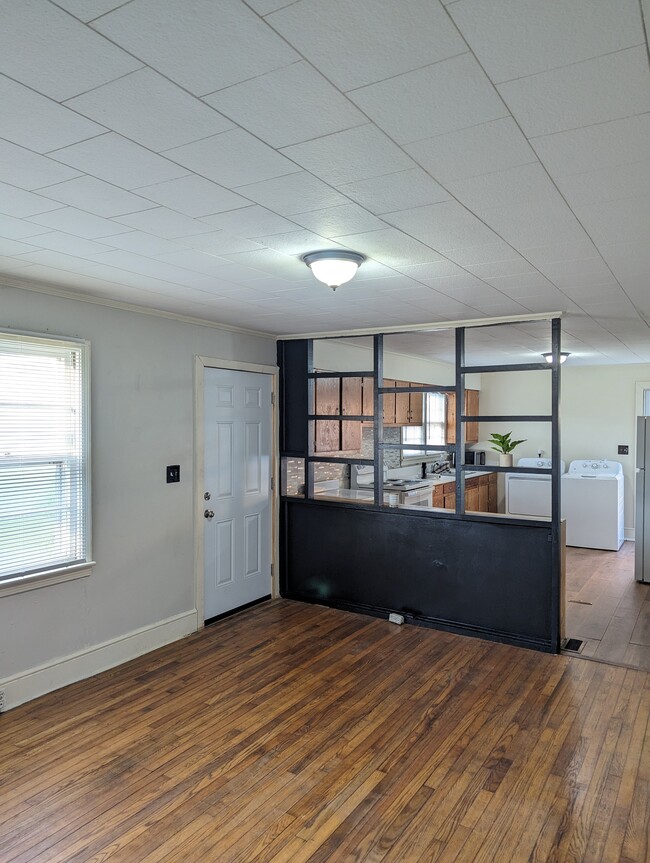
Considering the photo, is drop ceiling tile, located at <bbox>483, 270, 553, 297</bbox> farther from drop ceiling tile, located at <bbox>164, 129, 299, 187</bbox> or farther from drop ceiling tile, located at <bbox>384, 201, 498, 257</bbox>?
drop ceiling tile, located at <bbox>164, 129, 299, 187</bbox>

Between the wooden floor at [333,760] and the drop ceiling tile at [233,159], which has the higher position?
the drop ceiling tile at [233,159]

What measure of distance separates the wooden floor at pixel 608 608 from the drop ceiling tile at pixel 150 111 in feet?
13.0


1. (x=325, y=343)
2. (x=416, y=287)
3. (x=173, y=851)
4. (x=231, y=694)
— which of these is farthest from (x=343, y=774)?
(x=325, y=343)

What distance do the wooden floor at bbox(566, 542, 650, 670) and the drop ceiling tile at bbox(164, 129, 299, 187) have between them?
12.2 feet

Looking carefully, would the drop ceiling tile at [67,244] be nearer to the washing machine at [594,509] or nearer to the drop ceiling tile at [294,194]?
the drop ceiling tile at [294,194]

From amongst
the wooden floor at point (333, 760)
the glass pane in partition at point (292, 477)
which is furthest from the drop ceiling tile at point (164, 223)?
the glass pane in partition at point (292, 477)

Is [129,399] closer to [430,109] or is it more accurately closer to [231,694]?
[231,694]

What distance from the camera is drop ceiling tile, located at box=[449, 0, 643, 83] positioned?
1.12 metres

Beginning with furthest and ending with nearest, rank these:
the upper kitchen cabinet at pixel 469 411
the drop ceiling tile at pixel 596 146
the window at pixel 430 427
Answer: the upper kitchen cabinet at pixel 469 411 → the window at pixel 430 427 → the drop ceiling tile at pixel 596 146

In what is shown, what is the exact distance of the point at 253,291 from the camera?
350cm

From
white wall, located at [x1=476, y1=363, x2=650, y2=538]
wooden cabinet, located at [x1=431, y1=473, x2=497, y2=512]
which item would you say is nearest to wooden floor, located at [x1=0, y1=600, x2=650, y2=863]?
wooden cabinet, located at [x1=431, y1=473, x2=497, y2=512]

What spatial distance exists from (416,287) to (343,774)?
8.10 ft

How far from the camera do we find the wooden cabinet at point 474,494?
6.89 m

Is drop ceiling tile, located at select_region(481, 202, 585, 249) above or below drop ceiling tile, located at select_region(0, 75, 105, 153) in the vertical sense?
below
